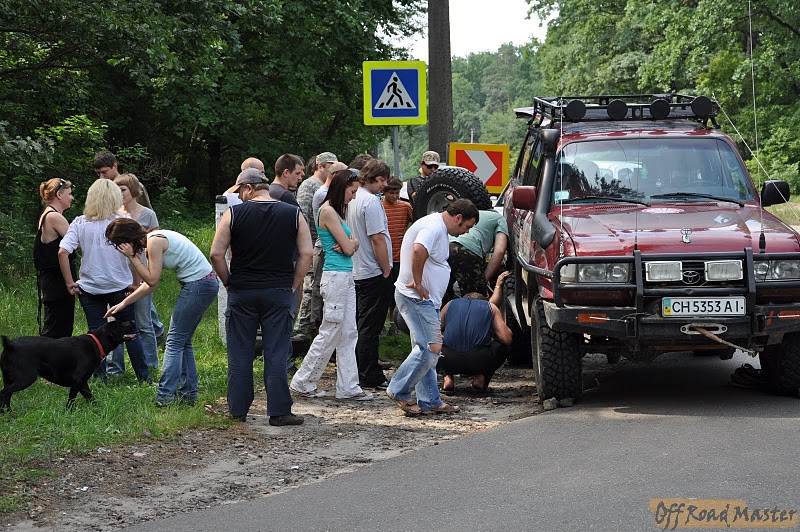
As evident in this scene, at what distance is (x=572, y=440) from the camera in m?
7.60

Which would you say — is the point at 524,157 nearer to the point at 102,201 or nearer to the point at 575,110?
the point at 575,110

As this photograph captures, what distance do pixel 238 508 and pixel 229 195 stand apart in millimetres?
4947

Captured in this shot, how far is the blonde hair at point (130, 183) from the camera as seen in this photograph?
34.4 feet

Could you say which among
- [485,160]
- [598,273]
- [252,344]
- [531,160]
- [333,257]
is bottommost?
[252,344]

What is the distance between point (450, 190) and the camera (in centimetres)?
1210

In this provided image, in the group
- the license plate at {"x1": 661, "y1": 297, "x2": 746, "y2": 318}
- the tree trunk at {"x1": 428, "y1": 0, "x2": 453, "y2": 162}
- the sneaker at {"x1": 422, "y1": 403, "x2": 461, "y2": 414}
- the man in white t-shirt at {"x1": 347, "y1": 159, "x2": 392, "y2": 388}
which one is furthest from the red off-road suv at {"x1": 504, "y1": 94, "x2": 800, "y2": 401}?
the tree trunk at {"x1": 428, "y1": 0, "x2": 453, "y2": 162}

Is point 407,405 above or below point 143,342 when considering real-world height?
below

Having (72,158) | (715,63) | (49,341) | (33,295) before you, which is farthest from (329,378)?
(715,63)

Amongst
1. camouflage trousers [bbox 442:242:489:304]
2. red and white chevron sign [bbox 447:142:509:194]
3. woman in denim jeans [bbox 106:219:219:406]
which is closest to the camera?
woman in denim jeans [bbox 106:219:219:406]

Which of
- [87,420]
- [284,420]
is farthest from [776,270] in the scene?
[87,420]

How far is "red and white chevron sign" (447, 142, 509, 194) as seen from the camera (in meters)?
14.9

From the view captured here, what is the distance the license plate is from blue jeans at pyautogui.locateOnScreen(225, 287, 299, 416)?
2.79 meters

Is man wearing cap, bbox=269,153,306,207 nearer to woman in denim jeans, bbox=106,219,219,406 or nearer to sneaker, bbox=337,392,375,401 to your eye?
woman in denim jeans, bbox=106,219,219,406

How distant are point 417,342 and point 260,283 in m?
1.33
